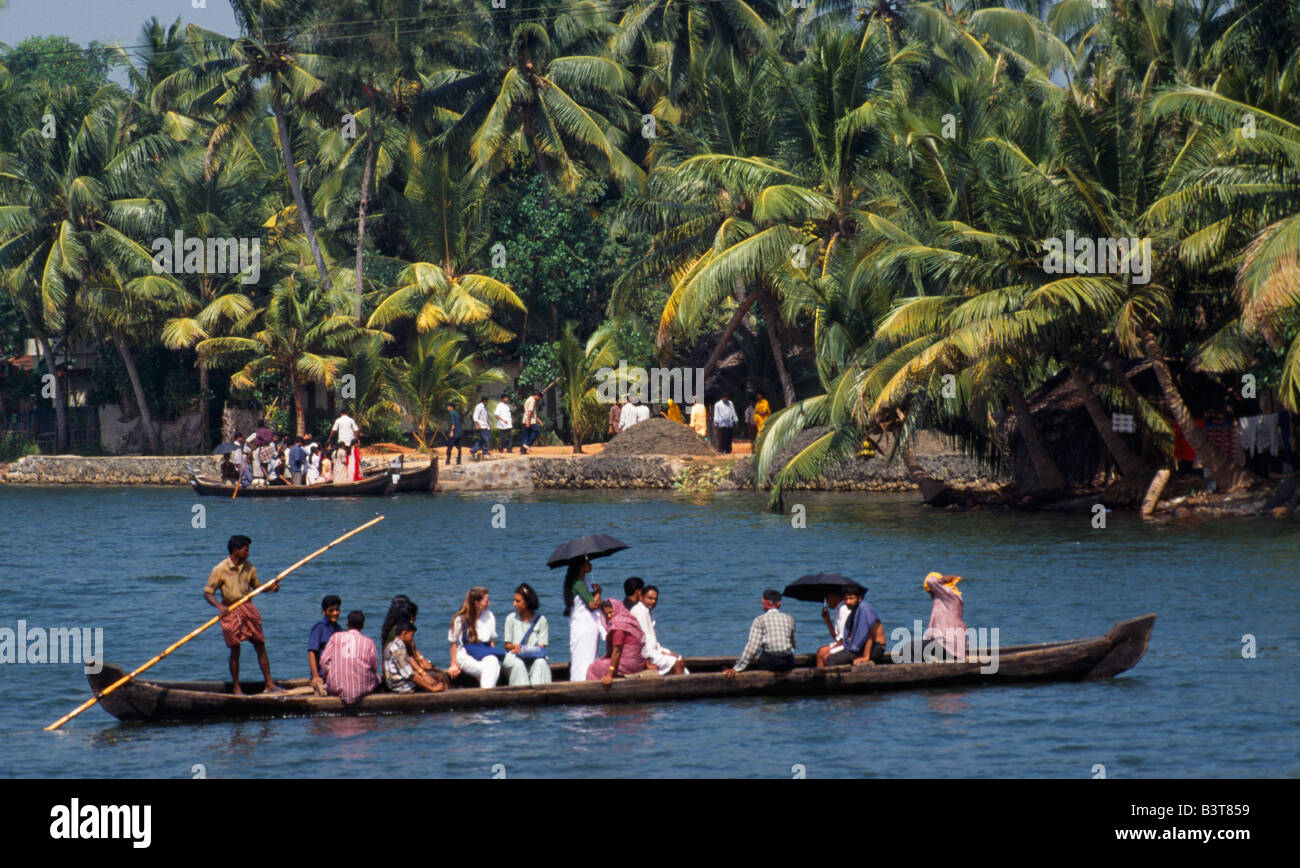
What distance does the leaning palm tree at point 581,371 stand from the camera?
41625mm

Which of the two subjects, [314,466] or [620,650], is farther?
[314,466]

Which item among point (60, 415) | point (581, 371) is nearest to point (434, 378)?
point (581, 371)

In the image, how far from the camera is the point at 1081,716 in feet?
50.7

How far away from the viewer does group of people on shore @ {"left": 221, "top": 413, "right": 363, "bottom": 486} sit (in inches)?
1564

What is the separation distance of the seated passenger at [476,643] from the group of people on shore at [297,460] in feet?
79.8

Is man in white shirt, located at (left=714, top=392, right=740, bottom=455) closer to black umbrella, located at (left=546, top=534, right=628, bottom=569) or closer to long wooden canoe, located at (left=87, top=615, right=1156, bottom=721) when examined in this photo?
long wooden canoe, located at (left=87, top=615, right=1156, bottom=721)

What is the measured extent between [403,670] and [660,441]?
25.2 metres

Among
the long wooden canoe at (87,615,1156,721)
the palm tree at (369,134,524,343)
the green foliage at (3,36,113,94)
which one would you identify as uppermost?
the green foliage at (3,36,113,94)

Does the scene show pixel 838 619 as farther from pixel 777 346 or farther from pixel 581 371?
pixel 581 371

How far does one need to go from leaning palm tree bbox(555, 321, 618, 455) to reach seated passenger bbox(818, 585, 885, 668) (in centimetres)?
2595

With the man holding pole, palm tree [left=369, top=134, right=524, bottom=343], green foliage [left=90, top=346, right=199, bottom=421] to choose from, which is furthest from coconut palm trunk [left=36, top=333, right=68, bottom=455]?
the man holding pole

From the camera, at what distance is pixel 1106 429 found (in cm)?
3011
